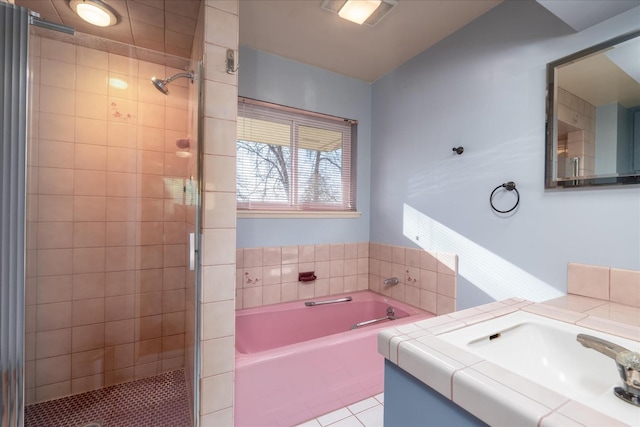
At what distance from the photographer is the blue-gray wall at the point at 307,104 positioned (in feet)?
7.53

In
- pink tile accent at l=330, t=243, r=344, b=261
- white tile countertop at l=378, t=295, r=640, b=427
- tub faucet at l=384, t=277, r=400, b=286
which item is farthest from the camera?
pink tile accent at l=330, t=243, r=344, b=261

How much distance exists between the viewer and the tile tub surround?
216 cm

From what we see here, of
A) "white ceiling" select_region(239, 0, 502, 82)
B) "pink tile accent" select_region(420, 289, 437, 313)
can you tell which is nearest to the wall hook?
"white ceiling" select_region(239, 0, 502, 82)

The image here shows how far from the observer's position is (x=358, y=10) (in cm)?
177

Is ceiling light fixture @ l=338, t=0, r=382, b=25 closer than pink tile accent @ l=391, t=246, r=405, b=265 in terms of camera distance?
Yes

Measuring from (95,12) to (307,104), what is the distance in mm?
1515

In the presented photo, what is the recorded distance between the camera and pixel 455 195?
2031 millimetres

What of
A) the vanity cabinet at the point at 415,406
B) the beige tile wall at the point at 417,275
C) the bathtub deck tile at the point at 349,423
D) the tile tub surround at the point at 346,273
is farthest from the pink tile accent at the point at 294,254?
the vanity cabinet at the point at 415,406

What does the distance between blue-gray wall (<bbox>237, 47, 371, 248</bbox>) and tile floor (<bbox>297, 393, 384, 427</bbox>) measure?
1266 mm

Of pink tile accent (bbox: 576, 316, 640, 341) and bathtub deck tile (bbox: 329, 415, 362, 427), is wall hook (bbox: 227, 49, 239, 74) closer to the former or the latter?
pink tile accent (bbox: 576, 316, 640, 341)

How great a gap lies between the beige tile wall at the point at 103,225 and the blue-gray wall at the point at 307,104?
1.92 feet

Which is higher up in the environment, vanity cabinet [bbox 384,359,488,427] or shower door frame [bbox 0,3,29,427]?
shower door frame [bbox 0,3,29,427]

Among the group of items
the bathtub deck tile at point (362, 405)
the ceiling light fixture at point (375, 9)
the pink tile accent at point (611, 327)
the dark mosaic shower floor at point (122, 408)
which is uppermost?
the ceiling light fixture at point (375, 9)

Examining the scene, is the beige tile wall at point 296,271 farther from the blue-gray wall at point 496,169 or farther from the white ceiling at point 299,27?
the white ceiling at point 299,27
